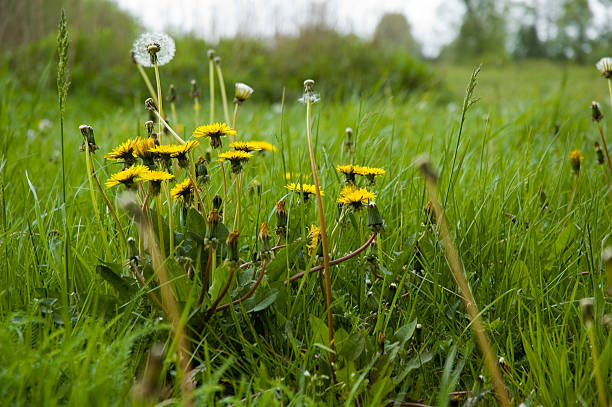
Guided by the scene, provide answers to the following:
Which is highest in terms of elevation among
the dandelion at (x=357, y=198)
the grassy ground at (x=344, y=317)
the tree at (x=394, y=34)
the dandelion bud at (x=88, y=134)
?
the tree at (x=394, y=34)

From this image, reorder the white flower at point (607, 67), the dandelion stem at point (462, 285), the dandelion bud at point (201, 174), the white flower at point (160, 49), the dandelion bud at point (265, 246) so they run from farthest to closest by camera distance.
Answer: the white flower at point (607, 67), the white flower at point (160, 49), the dandelion bud at point (201, 174), the dandelion bud at point (265, 246), the dandelion stem at point (462, 285)

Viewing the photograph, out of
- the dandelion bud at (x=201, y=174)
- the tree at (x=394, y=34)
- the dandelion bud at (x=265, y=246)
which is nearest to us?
the dandelion bud at (x=265, y=246)

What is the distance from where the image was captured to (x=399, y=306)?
3.68ft

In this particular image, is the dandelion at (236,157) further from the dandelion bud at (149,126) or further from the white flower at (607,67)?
the white flower at (607,67)

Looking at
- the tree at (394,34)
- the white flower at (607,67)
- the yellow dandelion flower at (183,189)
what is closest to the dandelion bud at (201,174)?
the yellow dandelion flower at (183,189)

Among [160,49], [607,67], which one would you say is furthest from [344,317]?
[607,67]

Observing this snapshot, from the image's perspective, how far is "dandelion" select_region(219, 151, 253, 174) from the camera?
0.99 m

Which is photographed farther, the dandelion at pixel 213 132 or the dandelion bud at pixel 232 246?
the dandelion at pixel 213 132

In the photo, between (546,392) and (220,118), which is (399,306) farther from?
(220,118)

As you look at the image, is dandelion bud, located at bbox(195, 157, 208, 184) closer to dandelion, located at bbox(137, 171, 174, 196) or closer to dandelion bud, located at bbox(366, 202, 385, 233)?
dandelion, located at bbox(137, 171, 174, 196)

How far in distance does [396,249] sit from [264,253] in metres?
0.46

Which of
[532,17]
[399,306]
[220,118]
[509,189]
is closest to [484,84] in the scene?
[220,118]

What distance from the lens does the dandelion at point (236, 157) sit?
99cm

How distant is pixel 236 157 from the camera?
1.00 m
